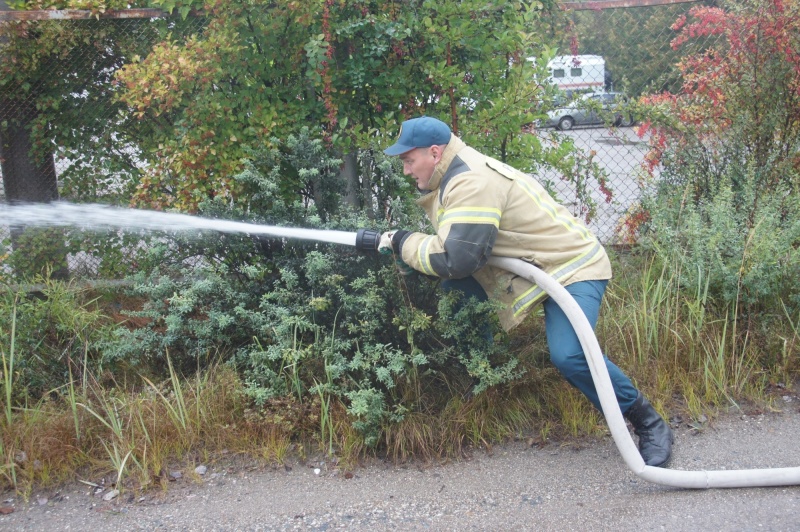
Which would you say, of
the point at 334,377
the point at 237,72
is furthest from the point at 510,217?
the point at 237,72

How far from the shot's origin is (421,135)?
11.2 feet

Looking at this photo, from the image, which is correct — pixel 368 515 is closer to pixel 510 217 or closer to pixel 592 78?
pixel 510 217

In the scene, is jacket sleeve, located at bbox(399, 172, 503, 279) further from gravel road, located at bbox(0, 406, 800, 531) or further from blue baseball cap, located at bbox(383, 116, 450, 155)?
gravel road, located at bbox(0, 406, 800, 531)

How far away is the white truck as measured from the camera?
5.08 meters

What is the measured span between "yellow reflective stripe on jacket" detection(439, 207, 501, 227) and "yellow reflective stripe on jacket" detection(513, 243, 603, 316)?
40 cm

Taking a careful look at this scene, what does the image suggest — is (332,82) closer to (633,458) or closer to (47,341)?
(47,341)

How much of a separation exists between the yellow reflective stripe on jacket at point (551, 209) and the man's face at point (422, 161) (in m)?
0.39

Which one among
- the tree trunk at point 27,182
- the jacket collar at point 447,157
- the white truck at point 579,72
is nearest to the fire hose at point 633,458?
the jacket collar at point 447,157

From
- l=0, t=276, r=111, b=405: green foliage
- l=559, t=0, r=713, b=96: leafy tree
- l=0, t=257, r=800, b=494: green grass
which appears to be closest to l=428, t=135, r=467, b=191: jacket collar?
l=0, t=257, r=800, b=494: green grass

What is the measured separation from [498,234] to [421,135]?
58 cm

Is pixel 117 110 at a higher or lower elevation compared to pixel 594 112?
higher

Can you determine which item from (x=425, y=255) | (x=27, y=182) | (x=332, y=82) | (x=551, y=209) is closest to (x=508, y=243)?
(x=551, y=209)

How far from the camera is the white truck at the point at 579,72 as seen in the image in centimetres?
508

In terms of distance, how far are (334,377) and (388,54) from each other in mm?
2035
